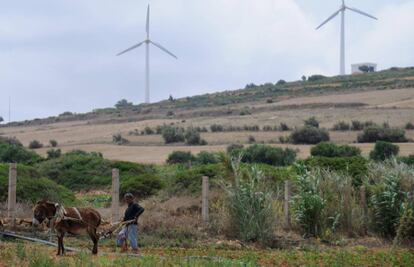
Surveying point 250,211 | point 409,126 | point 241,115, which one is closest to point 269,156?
point 250,211

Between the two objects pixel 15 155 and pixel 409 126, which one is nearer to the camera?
pixel 15 155

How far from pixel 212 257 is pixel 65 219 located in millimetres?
2829

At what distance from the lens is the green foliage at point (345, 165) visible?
2748 centimetres

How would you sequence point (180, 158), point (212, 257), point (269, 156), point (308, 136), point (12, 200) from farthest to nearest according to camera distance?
point (308, 136) < point (180, 158) < point (269, 156) < point (12, 200) < point (212, 257)

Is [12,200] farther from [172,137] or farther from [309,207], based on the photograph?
[172,137]

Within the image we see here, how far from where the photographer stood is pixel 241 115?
86.8 m

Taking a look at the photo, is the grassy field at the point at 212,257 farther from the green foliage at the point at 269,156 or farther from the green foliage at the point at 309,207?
the green foliage at the point at 269,156

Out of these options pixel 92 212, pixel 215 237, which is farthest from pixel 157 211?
pixel 92 212

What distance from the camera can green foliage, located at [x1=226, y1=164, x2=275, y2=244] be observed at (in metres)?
20.0

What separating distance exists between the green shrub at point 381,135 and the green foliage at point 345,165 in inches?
1143

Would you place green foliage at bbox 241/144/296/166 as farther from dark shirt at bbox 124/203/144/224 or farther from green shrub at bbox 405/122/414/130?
dark shirt at bbox 124/203/144/224

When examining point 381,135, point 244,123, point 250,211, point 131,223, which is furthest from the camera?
point 244,123

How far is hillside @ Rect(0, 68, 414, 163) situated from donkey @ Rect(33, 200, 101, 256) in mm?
35212

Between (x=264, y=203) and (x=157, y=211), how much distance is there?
4.30 m
